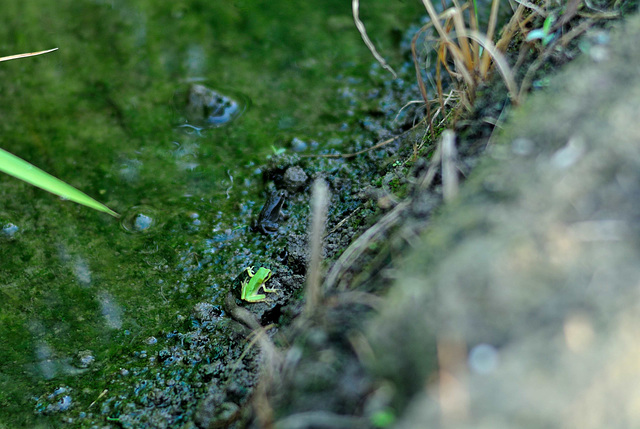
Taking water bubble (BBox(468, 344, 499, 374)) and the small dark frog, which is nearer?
water bubble (BBox(468, 344, 499, 374))

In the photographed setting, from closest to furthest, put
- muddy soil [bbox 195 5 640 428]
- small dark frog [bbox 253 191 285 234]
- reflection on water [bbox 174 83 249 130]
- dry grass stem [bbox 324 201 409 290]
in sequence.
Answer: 1. muddy soil [bbox 195 5 640 428]
2. dry grass stem [bbox 324 201 409 290]
3. small dark frog [bbox 253 191 285 234]
4. reflection on water [bbox 174 83 249 130]

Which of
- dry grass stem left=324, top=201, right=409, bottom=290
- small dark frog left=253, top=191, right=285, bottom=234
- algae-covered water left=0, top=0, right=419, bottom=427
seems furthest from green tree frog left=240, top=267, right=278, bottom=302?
dry grass stem left=324, top=201, right=409, bottom=290

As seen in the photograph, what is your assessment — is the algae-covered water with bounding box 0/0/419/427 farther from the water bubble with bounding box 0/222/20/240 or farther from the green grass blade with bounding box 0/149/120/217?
the green grass blade with bounding box 0/149/120/217

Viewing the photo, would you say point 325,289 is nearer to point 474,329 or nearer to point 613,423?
point 474,329

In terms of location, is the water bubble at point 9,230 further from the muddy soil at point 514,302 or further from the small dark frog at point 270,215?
the muddy soil at point 514,302

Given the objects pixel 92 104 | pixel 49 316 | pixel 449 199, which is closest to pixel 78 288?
pixel 49 316
